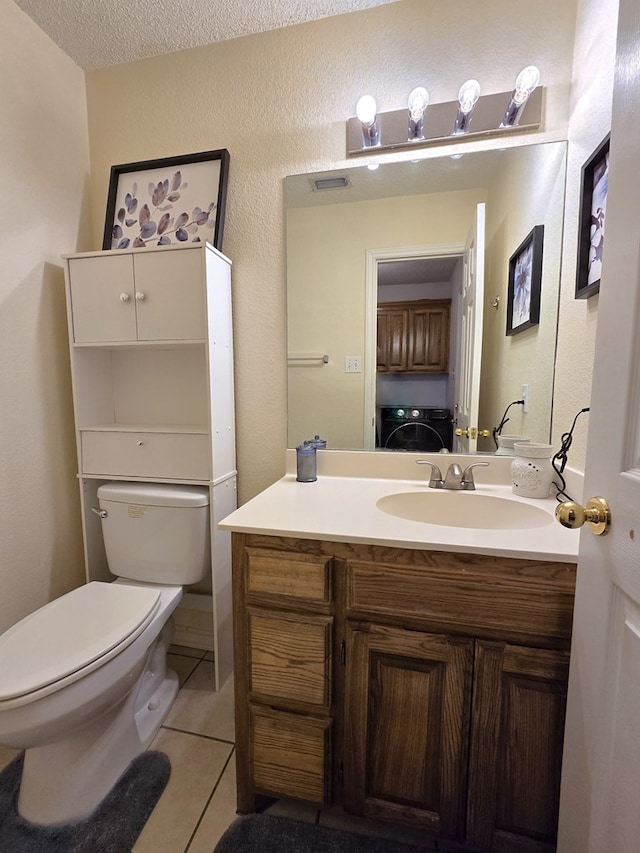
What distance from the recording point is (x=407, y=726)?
88 centimetres

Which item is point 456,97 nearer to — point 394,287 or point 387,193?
point 387,193

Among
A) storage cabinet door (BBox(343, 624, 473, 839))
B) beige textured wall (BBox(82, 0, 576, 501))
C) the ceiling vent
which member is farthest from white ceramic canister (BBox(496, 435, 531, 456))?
the ceiling vent

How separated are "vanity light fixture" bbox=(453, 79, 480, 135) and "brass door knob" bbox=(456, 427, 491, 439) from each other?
3.24ft

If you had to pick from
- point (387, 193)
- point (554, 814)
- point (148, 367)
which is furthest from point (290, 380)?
point (554, 814)

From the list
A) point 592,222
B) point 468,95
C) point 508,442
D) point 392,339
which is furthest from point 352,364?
point 468,95

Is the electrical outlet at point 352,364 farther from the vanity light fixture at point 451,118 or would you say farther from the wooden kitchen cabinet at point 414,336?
the vanity light fixture at point 451,118

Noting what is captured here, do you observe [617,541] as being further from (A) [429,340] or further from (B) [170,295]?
(B) [170,295]

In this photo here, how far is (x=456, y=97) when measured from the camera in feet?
4.13

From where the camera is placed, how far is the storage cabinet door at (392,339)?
134 centimetres

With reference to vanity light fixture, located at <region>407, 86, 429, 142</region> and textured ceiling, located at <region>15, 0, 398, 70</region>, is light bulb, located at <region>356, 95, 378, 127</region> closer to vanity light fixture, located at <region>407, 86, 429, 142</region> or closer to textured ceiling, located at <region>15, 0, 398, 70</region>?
vanity light fixture, located at <region>407, 86, 429, 142</region>

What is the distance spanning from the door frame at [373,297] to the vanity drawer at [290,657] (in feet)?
2.24

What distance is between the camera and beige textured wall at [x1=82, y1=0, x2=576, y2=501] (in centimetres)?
121

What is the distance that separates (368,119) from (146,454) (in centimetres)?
142

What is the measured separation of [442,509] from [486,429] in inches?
13.6
